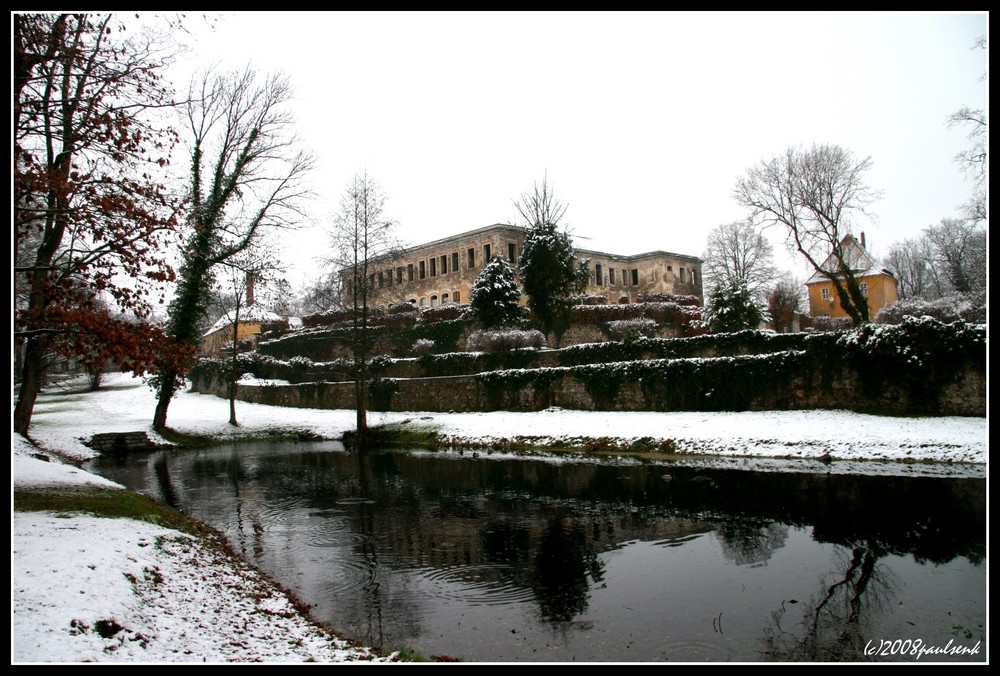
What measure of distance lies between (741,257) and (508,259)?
22.2 meters

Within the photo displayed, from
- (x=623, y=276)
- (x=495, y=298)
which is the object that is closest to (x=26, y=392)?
(x=495, y=298)

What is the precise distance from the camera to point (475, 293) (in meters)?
35.1

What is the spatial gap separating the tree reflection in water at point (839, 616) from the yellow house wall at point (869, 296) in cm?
3951

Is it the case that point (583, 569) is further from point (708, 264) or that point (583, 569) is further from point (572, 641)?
point (708, 264)

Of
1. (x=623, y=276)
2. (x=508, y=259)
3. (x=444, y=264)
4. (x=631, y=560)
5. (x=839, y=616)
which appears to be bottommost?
(x=631, y=560)

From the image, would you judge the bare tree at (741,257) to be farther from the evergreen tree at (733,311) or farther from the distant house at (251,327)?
the distant house at (251,327)

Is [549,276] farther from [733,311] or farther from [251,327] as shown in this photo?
[251,327]

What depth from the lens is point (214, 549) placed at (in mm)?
8953

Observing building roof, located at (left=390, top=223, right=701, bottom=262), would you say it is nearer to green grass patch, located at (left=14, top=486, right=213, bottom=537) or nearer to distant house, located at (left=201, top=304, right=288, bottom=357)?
distant house, located at (left=201, top=304, right=288, bottom=357)

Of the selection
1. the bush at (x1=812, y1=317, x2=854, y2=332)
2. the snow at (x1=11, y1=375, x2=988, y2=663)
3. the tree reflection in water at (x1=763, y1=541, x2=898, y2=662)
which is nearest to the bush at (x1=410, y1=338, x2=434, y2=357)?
the snow at (x1=11, y1=375, x2=988, y2=663)

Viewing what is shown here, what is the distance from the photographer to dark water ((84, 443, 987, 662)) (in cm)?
598

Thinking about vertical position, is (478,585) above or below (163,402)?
below

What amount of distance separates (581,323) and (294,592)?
30840 millimetres

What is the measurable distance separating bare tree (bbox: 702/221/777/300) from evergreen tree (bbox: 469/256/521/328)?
2513 centimetres
